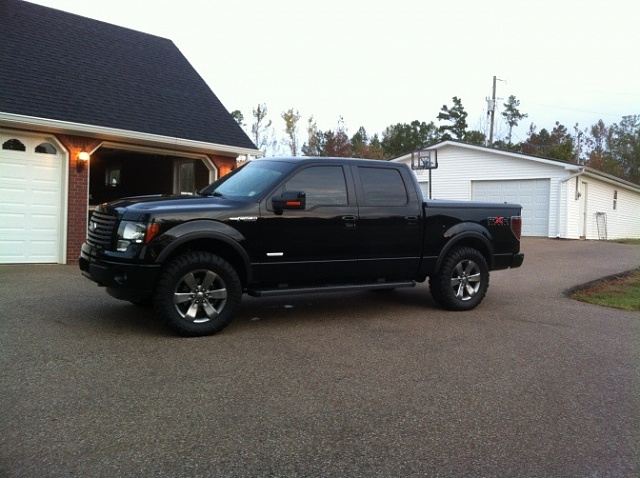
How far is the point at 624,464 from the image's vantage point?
11.3 ft

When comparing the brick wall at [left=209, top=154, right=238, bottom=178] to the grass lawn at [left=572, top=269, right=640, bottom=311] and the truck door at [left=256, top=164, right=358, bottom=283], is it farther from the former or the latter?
the grass lawn at [left=572, top=269, right=640, bottom=311]

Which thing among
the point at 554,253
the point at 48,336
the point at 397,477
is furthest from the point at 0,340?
the point at 554,253

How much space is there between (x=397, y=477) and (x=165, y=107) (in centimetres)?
1278

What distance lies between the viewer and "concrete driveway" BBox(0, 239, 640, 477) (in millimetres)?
3389

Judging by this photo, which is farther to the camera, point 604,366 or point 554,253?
point 554,253

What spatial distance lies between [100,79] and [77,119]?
229cm

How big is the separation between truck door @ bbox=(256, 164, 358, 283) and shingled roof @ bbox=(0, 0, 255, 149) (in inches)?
280

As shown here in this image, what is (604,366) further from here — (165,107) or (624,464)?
(165,107)

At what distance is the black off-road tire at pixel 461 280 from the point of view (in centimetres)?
784

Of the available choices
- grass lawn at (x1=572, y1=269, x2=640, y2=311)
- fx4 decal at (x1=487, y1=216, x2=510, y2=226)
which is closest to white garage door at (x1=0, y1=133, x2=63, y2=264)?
fx4 decal at (x1=487, y1=216, x2=510, y2=226)

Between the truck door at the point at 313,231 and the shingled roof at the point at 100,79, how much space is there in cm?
711

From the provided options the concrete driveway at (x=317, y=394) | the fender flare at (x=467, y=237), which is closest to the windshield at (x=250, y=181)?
the concrete driveway at (x=317, y=394)

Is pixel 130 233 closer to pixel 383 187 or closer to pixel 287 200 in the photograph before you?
pixel 287 200

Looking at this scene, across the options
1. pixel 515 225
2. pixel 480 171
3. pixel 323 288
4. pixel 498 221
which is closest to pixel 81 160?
pixel 323 288
